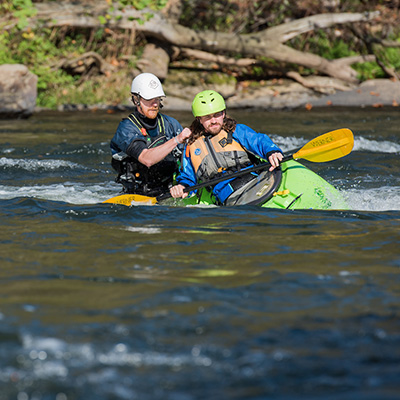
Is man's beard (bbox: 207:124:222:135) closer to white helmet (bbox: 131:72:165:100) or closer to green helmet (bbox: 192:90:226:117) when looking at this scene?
green helmet (bbox: 192:90:226:117)

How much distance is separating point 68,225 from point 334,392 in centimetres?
300

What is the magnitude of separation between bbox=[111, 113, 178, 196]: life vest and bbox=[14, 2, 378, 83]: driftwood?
793 cm

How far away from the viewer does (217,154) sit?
592 cm

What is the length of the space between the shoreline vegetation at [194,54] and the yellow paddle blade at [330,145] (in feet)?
25.4

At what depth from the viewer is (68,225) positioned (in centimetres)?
529

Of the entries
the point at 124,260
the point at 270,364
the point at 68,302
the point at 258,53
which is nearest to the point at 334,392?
the point at 270,364

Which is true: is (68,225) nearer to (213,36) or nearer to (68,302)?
(68,302)

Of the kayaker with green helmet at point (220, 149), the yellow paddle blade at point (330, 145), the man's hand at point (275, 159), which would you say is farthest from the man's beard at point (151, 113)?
the yellow paddle blade at point (330, 145)

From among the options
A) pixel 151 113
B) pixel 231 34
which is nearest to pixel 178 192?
pixel 151 113

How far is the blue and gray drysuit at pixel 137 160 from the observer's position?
20.6 ft

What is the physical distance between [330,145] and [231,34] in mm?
8904

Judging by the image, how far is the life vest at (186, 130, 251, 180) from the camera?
5918 millimetres

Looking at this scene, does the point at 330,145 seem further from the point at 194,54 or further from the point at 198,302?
the point at 194,54

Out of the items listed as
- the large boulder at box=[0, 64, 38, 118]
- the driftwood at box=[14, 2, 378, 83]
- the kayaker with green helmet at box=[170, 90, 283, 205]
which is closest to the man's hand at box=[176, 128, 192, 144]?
the kayaker with green helmet at box=[170, 90, 283, 205]
